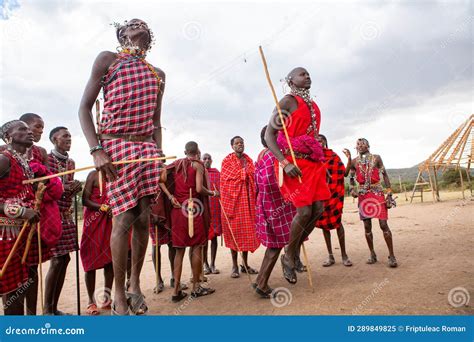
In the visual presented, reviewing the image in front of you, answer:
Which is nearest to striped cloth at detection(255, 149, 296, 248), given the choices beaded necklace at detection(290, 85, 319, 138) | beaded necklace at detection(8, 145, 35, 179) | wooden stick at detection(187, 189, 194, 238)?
beaded necklace at detection(290, 85, 319, 138)

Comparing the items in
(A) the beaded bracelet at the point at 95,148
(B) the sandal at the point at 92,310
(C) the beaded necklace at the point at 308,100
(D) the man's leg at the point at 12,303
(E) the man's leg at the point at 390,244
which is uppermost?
(C) the beaded necklace at the point at 308,100

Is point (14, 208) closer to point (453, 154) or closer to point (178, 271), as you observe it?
point (178, 271)

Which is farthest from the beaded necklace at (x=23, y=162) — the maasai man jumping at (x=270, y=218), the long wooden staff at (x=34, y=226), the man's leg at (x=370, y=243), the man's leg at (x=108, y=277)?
the man's leg at (x=370, y=243)

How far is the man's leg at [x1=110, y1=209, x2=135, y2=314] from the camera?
2422 mm

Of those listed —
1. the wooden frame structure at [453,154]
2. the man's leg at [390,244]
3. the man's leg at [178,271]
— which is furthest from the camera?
the wooden frame structure at [453,154]

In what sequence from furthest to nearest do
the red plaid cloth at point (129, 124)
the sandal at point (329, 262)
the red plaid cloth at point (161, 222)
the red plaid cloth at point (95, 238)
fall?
the sandal at point (329, 262), the red plaid cloth at point (161, 222), the red plaid cloth at point (95, 238), the red plaid cloth at point (129, 124)

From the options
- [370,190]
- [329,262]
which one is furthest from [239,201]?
[370,190]

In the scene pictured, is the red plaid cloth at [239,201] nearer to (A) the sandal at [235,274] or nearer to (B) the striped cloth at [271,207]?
(A) the sandal at [235,274]

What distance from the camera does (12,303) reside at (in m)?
3.05

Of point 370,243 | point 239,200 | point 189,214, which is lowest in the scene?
point 370,243

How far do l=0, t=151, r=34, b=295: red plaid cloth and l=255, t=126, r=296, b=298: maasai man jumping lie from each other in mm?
2495

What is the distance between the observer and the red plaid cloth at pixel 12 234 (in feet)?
9.87

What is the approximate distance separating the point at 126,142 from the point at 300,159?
1.99 m

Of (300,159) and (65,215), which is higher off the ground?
(300,159)
